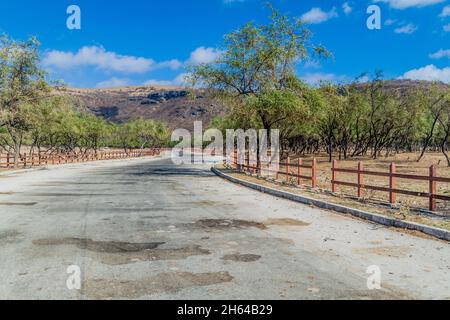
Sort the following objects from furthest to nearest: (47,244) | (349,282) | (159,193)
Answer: (159,193) < (47,244) < (349,282)

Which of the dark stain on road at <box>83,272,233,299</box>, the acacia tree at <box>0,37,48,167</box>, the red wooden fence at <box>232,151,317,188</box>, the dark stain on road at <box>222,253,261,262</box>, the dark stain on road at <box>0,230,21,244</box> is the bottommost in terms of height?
the dark stain on road at <box>222,253,261,262</box>

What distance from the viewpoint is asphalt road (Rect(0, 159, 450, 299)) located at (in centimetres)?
534

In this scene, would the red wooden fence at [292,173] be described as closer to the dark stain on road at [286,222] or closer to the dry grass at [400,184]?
the dry grass at [400,184]

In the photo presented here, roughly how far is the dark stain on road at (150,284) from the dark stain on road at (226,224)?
12.3ft

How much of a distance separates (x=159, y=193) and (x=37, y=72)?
19.9 metres

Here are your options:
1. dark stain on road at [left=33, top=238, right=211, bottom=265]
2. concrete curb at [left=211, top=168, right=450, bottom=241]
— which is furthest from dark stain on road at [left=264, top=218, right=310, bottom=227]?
dark stain on road at [left=33, top=238, right=211, bottom=265]

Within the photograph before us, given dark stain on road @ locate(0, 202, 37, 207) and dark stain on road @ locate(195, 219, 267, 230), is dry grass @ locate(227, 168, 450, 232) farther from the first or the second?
dark stain on road @ locate(0, 202, 37, 207)

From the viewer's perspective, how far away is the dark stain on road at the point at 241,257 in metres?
6.79

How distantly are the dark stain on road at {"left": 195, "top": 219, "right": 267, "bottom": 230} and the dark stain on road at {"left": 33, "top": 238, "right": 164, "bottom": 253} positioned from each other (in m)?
2.06

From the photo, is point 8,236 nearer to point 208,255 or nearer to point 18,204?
point 208,255

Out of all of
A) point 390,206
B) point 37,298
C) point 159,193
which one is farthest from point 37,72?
point 37,298

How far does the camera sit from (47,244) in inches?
308
